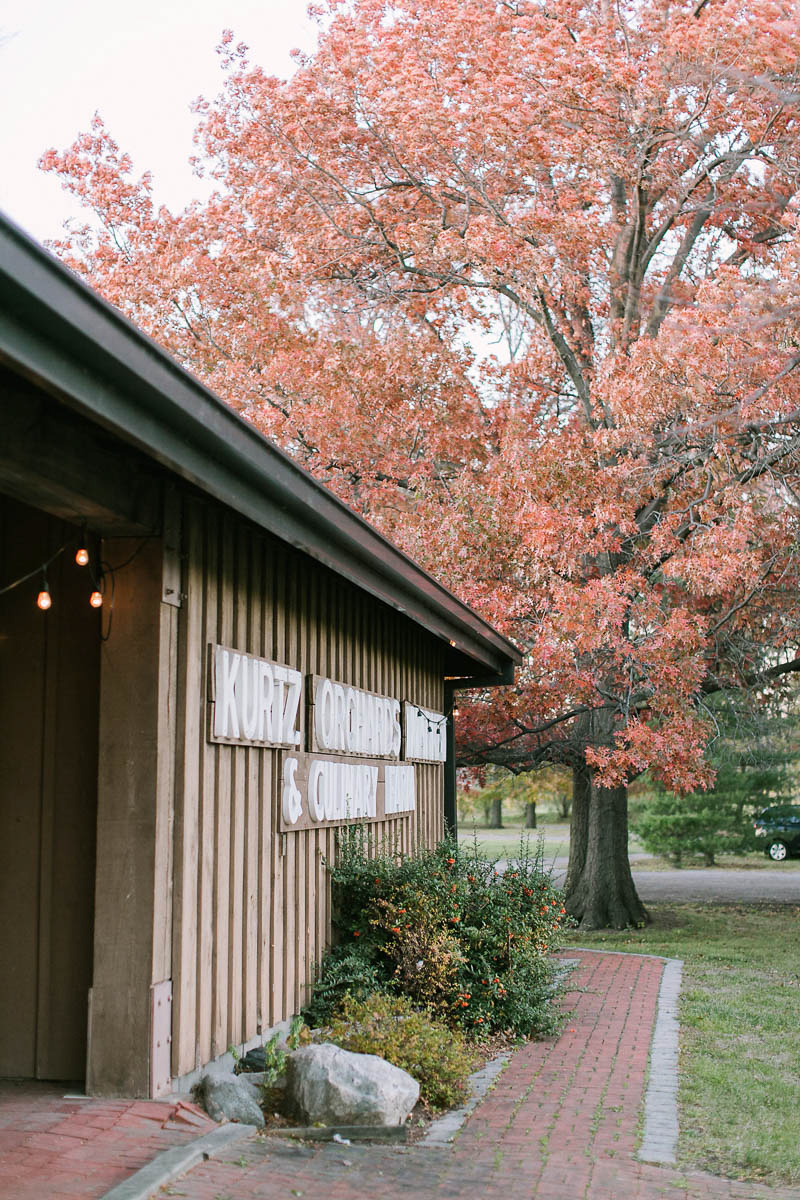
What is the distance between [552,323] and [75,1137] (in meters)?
12.9

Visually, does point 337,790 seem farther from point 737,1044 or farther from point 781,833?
point 781,833

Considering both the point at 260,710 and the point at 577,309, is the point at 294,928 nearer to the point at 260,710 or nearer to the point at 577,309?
the point at 260,710

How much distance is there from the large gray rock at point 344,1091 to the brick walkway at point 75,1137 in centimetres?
46

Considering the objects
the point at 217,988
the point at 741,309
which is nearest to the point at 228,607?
the point at 217,988

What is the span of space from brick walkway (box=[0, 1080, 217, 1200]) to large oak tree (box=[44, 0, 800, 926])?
823 cm

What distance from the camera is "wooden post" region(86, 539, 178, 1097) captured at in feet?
17.1

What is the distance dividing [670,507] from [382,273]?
5146 millimetres

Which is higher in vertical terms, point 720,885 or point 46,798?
point 46,798

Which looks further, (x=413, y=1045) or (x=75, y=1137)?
(x=413, y=1045)

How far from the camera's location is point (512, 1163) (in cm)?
505

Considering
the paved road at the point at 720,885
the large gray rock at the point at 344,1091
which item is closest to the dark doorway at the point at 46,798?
the large gray rock at the point at 344,1091

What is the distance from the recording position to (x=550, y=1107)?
6.00 m

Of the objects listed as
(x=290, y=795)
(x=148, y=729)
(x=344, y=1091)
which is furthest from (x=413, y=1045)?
(x=148, y=729)

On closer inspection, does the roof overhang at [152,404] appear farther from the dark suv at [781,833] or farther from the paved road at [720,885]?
the dark suv at [781,833]
